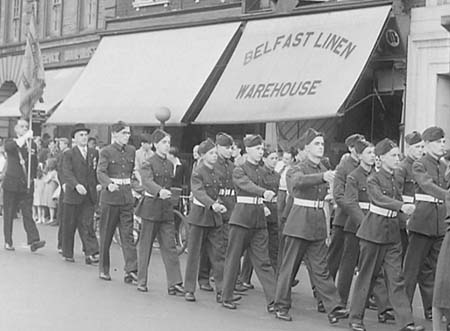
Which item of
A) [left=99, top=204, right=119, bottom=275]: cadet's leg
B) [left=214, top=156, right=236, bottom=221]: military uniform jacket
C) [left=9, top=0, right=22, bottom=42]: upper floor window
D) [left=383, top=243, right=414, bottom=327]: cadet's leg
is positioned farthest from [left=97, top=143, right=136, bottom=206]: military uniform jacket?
[left=9, top=0, right=22, bottom=42]: upper floor window

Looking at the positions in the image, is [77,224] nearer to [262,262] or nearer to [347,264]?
[262,262]

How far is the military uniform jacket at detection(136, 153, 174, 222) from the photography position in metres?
12.2

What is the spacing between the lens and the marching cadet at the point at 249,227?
36.2ft

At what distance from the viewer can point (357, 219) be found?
1048 cm

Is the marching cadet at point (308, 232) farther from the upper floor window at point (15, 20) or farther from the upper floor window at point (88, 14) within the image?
the upper floor window at point (15, 20)

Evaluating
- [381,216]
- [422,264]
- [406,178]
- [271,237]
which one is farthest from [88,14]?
[381,216]

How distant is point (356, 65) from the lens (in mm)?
17109

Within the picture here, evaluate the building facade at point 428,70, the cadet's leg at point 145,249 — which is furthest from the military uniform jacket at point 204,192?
the building facade at point 428,70

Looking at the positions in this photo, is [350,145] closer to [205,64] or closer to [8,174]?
[8,174]

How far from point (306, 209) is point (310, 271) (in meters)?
0.66

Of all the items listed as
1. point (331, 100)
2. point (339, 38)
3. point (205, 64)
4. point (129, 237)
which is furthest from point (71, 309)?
point (205, 64)

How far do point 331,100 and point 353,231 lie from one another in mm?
6207

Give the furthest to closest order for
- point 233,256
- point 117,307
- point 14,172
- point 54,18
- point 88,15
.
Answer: point 54,18 → point 88,15 → point 14,172 → point 233,256 → point 117,307

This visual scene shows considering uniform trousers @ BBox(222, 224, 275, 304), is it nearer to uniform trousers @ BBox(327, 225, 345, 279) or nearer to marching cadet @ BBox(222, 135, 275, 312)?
marching cadet @ BBox(222, 135, 275, 312)
